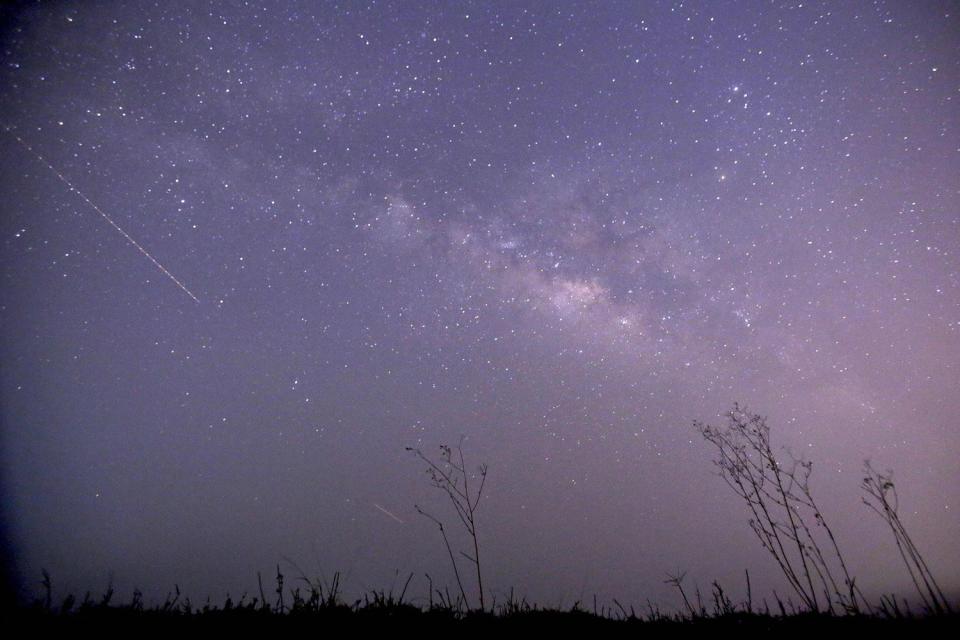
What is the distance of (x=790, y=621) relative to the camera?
3.93 m

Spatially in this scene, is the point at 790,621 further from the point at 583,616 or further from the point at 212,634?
the point at 212,634

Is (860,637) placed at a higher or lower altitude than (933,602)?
lower

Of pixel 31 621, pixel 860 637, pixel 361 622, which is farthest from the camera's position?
pixel 361 622

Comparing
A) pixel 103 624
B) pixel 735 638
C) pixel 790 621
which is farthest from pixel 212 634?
pixel 790 621

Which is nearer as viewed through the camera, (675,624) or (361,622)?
(361,622)

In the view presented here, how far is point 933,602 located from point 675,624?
6.79 feet

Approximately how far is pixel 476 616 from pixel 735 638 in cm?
235

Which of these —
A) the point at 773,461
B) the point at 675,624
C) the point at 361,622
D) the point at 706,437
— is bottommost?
the point at 675,624

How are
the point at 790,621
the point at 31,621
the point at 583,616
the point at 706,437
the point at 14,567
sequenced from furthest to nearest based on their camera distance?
the point at 14,567 < the point at 706,437 < the point at 583,616 < the point at 790,621 < the point at 31,621

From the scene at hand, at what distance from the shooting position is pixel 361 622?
132 inches

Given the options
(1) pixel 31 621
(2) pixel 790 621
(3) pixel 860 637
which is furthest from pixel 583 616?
(1) pixel 31 621

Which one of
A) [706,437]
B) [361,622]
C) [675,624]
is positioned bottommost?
[675,624]

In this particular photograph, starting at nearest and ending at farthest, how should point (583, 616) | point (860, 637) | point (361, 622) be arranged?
point (860, 637) → point (361, 622) → point (583, 616)

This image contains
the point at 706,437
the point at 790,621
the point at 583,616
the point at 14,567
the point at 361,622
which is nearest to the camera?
the point at 361,622
